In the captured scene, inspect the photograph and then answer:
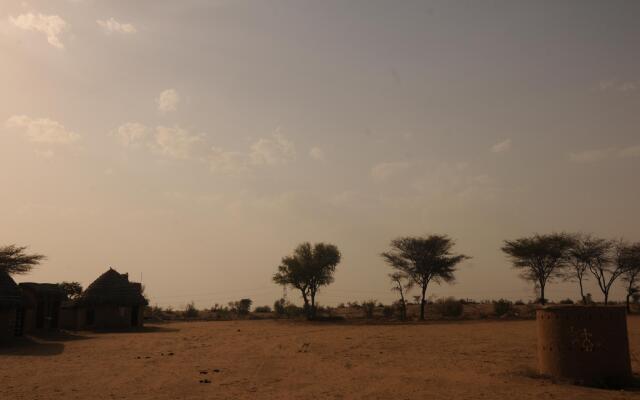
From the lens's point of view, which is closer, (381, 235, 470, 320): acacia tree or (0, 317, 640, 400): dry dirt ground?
(0, 317, 640, 400): dry dirt ground

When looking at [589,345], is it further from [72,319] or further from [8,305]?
[72,319]

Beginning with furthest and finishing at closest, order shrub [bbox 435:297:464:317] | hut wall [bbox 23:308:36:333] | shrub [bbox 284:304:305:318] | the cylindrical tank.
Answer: shrub [bbox 284:304:305:318], shrub [bbox 435:297:464:317], hut wall [bbox 23:308:36:333], the cylindrical tank

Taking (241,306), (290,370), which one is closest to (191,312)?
(241,306)

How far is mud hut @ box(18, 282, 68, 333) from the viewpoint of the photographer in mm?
27747

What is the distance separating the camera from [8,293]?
2255 cm

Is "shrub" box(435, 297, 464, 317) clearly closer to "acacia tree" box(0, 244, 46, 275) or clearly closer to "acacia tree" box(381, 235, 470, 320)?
"acacia tree" box(381, 235, 470, 320)

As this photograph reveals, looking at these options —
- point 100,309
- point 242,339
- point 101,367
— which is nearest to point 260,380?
point 101,367

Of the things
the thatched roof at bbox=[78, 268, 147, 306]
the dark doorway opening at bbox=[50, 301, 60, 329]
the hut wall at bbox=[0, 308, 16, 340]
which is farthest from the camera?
the thatched roof at bbox=[78, 268, 147, 306]

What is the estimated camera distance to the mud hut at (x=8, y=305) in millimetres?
22000

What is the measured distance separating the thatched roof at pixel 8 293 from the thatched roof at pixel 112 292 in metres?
11.0

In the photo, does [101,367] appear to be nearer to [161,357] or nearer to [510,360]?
[161,357]

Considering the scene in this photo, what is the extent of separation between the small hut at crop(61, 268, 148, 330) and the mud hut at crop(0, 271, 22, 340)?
10193 millimetres

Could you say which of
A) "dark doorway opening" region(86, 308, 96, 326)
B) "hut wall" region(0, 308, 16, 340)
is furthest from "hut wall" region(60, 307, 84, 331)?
"hut wall" region(0, 308, 16, 340)

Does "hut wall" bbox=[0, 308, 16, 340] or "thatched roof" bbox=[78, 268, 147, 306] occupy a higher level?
"thatched roof" bbox=[78, 268, 147, 306]
